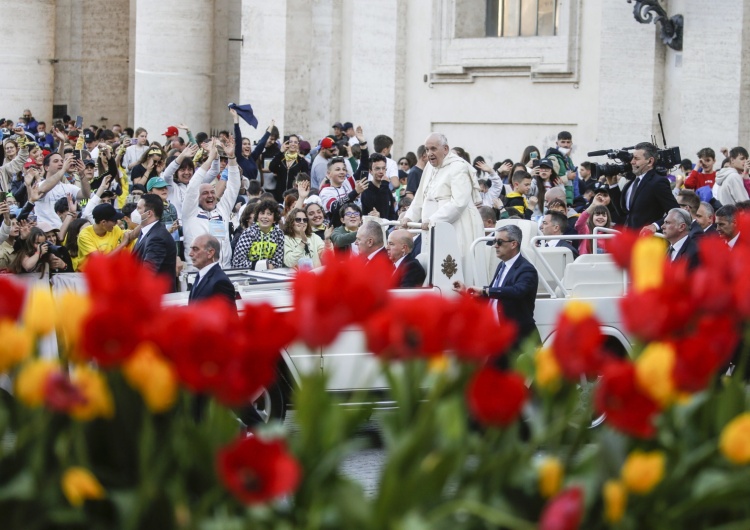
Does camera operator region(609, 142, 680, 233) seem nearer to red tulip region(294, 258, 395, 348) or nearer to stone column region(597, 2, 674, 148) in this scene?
stone column region(597, 2, 674, 148)

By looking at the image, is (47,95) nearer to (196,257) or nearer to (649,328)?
(196,257)

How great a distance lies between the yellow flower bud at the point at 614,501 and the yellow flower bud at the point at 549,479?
0.36ft

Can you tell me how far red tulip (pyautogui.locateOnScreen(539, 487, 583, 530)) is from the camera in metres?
2.45

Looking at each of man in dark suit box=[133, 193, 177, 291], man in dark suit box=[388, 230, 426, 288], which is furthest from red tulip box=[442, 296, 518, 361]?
man in dark suit box=[133, 193, 177, 291]

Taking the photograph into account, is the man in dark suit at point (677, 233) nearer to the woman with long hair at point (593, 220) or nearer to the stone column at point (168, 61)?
the woman with long hair at point (593, 220)

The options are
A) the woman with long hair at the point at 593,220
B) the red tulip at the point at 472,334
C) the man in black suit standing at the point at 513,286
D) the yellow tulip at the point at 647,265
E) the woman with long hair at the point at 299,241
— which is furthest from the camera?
the woman with long hair at the point at 593,220

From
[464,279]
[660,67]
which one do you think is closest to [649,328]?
[464,279]

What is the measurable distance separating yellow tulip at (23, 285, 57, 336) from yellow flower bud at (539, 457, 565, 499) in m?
1.04

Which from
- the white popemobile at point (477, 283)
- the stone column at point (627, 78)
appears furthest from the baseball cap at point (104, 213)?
the stone column at point (627, 78)

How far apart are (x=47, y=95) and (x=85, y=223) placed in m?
17.9

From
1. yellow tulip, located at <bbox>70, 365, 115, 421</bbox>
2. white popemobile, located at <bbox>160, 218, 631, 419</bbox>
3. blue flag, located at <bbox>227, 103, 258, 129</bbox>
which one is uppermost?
blue flag, located at <bbox>227, 103, 258, 129</bbox>

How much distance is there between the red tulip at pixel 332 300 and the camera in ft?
8.45

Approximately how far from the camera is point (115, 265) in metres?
2.71

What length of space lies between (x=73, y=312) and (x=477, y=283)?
332 inches
